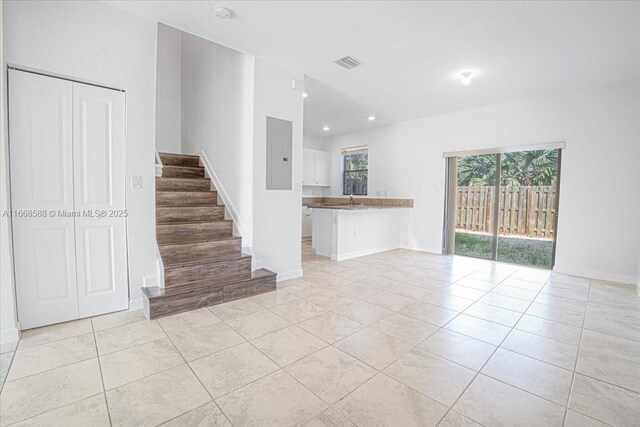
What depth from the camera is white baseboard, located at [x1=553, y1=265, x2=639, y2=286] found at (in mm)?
3914

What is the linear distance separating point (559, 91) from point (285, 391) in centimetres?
542

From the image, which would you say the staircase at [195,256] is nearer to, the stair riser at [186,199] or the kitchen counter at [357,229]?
the stair riser at [186,199]

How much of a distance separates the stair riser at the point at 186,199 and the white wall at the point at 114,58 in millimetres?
863

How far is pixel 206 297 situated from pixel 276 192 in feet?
5.01

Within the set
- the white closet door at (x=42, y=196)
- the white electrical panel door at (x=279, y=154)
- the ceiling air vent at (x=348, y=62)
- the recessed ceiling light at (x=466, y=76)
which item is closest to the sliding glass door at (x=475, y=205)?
the recessed ceiling light at (x=466, y=76)

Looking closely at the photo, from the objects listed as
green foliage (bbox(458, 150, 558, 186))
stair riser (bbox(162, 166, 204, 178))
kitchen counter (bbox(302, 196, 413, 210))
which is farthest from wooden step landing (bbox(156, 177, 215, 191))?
green foliage (bbox(458, 150, 558, 186))

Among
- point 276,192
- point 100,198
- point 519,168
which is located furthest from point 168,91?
point 519,168

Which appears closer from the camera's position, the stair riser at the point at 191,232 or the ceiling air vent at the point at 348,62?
the stair riser at the point at 191,232

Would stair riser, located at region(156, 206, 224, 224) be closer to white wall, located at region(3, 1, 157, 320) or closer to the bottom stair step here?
white wall, located at region(3, 1, 157, 320)

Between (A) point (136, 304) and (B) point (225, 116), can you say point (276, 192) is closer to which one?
(B) point (225, 116)

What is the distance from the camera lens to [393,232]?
629cm

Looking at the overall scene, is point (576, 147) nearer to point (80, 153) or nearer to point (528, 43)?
point (528, 43)

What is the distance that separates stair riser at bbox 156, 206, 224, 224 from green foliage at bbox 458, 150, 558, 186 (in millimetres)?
4733

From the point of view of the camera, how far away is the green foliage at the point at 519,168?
490 centimetres
